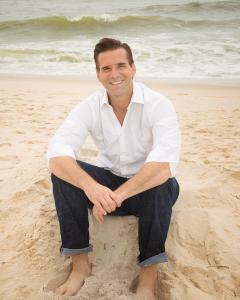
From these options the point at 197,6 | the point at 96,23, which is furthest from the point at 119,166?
the point at 197,6

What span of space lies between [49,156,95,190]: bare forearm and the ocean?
765 centimetres

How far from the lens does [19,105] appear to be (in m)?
6.56

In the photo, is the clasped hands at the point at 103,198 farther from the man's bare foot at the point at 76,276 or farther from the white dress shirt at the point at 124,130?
the man's bare foot at the point at 76,276

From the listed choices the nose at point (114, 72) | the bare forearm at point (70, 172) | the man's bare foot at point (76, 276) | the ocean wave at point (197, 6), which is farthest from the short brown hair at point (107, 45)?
the ocean wave at point (197, 6)

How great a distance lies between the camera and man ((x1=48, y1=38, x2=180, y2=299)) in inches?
84.4

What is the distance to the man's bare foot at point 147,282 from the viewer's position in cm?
217

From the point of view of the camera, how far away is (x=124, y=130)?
7.84ft

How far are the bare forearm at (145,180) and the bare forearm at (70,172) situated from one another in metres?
0.21

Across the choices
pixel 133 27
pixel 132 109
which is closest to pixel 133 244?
pixel 132 109

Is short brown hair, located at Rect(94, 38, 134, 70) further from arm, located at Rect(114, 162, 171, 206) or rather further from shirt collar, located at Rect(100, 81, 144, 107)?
arm, located at Rect(114, 162, 171, 206)

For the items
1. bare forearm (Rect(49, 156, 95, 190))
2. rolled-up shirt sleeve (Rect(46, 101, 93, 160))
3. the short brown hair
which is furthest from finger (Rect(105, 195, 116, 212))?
the short brown hair

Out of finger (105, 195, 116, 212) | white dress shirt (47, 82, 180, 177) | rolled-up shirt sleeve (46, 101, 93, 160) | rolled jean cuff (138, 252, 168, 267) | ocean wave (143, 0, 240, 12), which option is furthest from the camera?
ocean wave (143, 0, 240, 12)

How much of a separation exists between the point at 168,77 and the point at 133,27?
891 centimetres

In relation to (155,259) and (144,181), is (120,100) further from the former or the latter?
(155,259)
